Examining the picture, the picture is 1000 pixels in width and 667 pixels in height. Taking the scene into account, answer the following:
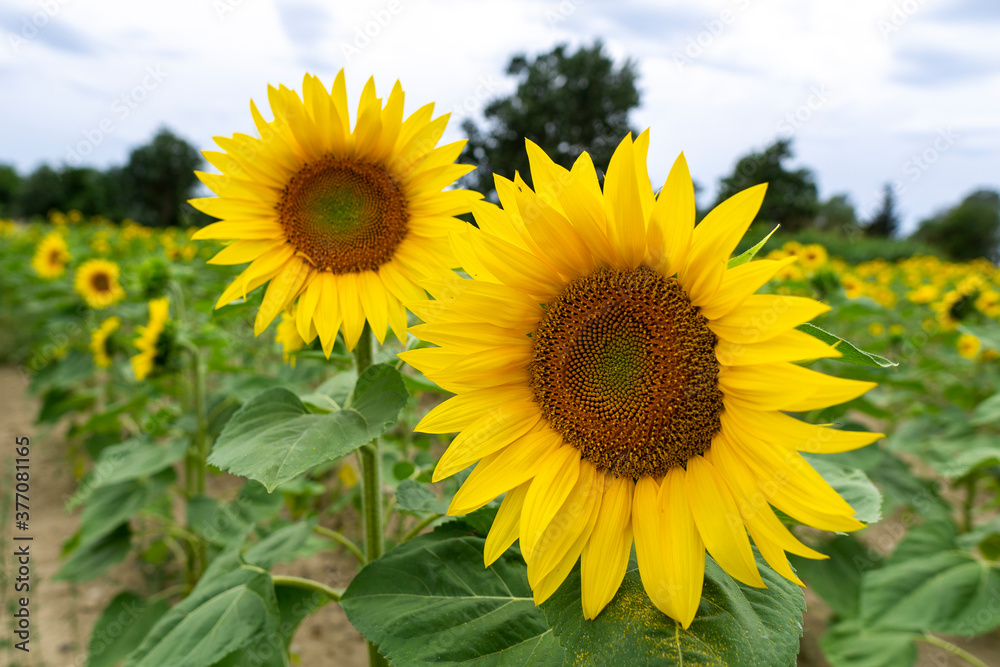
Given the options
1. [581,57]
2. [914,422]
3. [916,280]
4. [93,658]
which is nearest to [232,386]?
[93,658]

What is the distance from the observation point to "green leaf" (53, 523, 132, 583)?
9.41 ft

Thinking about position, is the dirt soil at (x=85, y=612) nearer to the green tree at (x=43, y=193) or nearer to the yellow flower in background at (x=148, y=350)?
the yellow flower in background at (x=148, y=350)

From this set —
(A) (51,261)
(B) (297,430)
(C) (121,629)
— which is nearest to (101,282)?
(A) (51,261)

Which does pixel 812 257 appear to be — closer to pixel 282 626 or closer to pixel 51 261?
pixel 282 626

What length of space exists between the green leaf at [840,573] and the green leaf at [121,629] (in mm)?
3081

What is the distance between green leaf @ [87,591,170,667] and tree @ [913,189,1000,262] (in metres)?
52.3

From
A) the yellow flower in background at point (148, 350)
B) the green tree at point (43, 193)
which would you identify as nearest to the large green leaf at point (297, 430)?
the yellow flower in background at point (148, 350)

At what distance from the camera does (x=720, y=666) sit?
86 cm

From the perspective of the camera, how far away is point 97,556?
2.99 metres

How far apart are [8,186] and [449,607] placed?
52878 millimetres

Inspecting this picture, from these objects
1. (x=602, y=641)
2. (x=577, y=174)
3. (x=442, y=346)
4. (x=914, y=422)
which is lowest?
(x=914, y=422)

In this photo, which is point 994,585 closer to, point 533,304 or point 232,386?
point 533,304

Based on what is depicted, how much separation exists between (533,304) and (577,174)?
25 centimetres

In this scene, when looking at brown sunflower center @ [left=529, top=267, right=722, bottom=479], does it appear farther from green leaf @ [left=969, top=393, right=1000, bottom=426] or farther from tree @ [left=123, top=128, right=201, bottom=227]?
tree @ [left=123, top=128, right=201, bottom=227]
